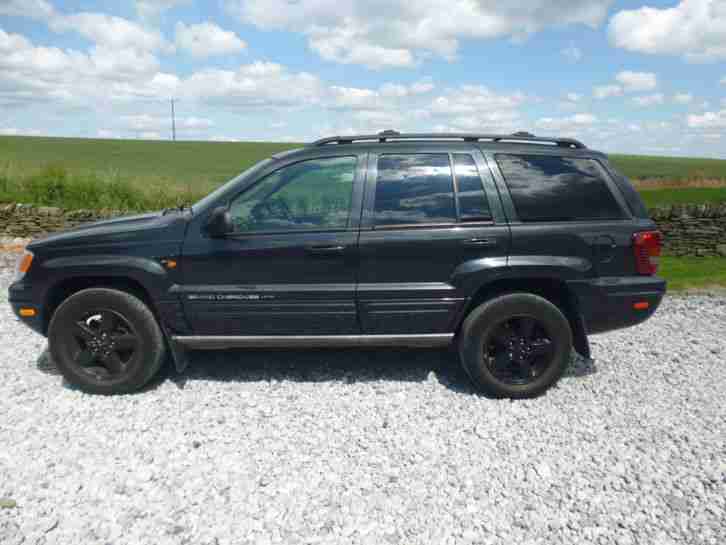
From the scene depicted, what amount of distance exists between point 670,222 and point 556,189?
35.2 ft

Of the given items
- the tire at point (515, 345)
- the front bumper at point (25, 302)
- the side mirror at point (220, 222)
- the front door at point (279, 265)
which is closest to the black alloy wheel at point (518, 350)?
the tire at point (515, 345)

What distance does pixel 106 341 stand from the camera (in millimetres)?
3920

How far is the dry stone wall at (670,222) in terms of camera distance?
464 inches

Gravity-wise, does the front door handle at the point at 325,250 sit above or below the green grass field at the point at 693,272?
above

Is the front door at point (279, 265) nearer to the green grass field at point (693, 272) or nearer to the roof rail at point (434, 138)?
the roof rail at point (434, 138)

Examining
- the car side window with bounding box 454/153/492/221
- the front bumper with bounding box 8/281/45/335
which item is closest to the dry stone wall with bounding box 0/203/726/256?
the front bumper with bounding box 8/281/45/335

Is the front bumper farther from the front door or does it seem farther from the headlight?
the front door

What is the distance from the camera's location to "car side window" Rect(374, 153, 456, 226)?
3805 mm

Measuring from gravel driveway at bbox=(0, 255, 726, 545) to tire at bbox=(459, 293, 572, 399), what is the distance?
0.17 metres

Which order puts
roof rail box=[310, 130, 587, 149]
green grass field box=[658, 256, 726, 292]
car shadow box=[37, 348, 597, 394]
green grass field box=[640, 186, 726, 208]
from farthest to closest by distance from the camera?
green grass field box=[640, 186, 726, 208] → green grass field box=[658, 256, 726, 292] → car shadow box=[37, 348, 597, 394] → roof rail box=[310, 130, 587, 149]

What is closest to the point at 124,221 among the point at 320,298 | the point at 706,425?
the point at 320,298

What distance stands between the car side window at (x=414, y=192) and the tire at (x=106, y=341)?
1932 mm

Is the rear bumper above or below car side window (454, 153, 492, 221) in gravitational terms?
below

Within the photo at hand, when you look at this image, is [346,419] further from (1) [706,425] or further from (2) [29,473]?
(1) [706,425]
